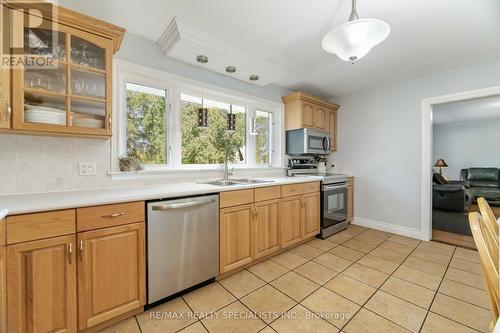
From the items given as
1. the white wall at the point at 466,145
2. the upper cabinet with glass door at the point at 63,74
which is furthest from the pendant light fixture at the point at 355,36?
the white wall at the point at 466,145

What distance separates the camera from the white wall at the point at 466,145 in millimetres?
6332

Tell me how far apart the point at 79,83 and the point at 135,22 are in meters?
0.79

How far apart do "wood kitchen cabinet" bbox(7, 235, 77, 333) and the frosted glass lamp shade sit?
2.12m

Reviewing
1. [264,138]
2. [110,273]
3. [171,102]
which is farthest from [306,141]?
[110,273]

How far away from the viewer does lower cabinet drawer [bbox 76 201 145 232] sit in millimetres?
1309

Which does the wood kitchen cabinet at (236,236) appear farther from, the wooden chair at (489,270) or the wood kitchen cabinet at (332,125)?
the wood kitchen cabinet at (332,125)

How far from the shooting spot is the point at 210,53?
2.25m

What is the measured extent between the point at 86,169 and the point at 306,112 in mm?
2986

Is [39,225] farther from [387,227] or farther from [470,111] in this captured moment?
[470,111]

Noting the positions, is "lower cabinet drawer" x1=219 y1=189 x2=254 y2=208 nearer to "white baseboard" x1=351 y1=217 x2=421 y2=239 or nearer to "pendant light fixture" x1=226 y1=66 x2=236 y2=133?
"pendant light fixture" x1=226 y1=66 x2=236 y2=133

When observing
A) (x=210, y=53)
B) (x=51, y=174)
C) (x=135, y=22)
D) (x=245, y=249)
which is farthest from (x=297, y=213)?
(x=135, y=22)

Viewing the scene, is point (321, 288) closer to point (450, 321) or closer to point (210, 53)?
point (450, 321)

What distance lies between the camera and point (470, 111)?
518 centimetres

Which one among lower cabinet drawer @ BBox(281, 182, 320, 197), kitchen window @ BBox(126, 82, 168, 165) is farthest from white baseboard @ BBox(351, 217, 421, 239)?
kitchen window @ BBox(126, 82, 168, 165)
